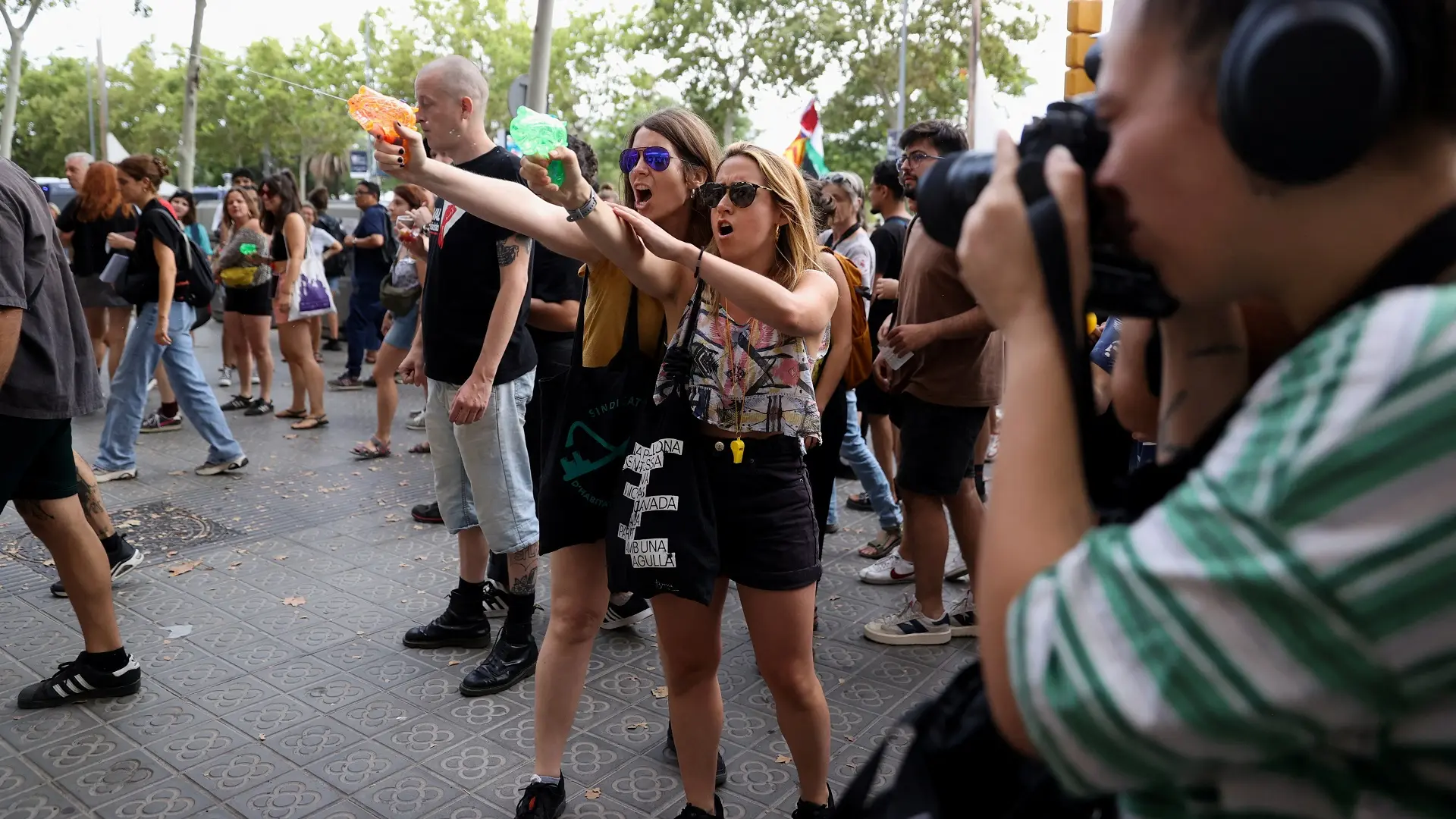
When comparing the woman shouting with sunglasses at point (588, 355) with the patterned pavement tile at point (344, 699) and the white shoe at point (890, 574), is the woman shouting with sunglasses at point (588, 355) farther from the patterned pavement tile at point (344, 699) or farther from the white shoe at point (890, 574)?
the white shoe at point (890, 574)

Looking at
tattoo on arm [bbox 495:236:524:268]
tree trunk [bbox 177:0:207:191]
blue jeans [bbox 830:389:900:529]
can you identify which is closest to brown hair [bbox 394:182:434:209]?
blue jeans [bbox 830:389:900:529]

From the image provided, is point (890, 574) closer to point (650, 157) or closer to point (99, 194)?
point (650, 157)

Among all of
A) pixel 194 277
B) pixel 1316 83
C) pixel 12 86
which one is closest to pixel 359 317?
pixel 194 277

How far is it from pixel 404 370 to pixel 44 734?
7.60 ft

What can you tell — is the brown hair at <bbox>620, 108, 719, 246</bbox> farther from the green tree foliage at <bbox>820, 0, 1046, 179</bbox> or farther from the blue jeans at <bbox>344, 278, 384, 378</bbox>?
the green tree foliage at <bbox>820, 0, 1046, 179</bbox>

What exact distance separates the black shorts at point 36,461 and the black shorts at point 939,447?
134 inches

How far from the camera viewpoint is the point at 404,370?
534 cm

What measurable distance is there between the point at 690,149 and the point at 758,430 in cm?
89

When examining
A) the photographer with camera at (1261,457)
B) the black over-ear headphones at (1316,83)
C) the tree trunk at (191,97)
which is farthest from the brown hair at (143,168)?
the tree trunk at (191,97)

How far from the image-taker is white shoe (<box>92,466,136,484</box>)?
23.1ft

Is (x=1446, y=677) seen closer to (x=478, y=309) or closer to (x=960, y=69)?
(x=478, y=309)

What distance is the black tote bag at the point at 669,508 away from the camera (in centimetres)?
260

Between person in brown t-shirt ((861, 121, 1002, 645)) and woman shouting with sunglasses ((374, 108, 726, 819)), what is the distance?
174 cm

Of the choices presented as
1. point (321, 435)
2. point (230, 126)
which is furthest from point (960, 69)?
point (230, 126)
